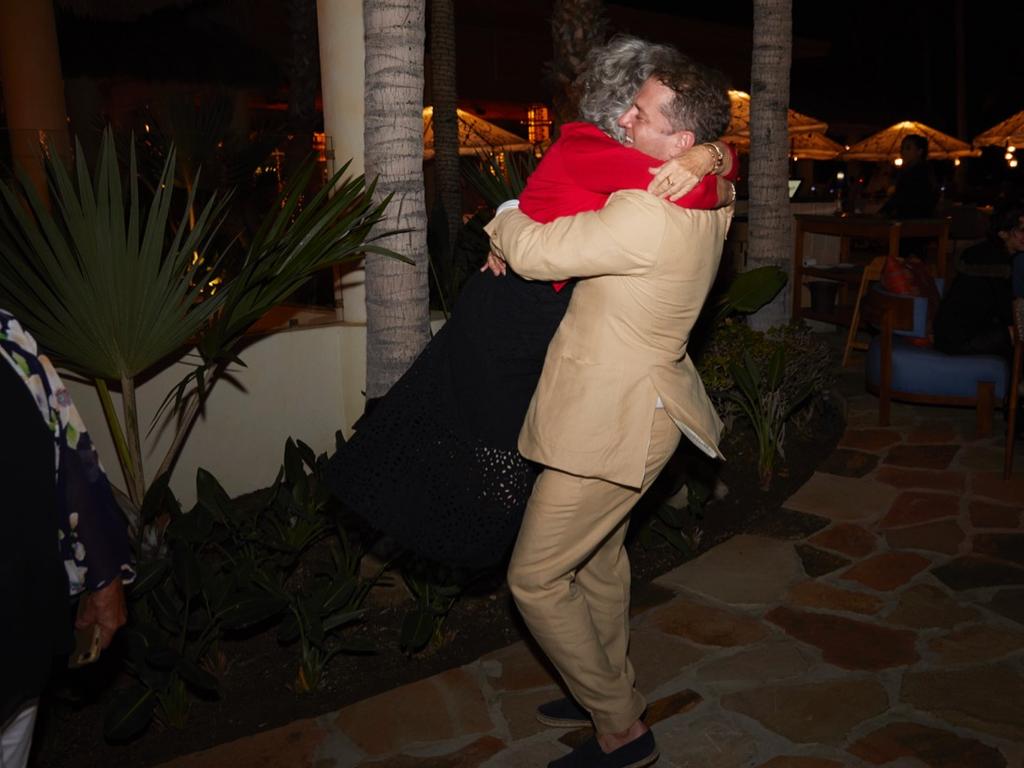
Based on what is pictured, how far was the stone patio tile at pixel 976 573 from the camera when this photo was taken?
4668 millimetres

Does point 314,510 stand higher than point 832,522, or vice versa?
point 314,510

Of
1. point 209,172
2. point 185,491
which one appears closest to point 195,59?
point 209,172

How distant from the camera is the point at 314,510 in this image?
172 inches

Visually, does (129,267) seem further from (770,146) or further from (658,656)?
(770,146)

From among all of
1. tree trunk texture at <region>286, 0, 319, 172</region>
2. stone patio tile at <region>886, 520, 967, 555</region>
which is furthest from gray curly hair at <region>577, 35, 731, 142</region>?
tree trunk texture at <region>286, 0, 319, 172</region>

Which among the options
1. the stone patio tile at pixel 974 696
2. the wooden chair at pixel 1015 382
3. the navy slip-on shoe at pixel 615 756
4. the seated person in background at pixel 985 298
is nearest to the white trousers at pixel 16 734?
the navy slip-on shoe at pixel 615 756

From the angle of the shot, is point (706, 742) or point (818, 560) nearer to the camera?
point (706, 742)

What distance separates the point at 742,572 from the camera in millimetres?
4871

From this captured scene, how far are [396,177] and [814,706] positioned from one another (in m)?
2.74

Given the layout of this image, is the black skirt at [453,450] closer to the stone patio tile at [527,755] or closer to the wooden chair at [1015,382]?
the stone patio tile at [527,755]

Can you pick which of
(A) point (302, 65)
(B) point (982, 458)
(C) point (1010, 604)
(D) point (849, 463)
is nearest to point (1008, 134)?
(A) point (302, 65)

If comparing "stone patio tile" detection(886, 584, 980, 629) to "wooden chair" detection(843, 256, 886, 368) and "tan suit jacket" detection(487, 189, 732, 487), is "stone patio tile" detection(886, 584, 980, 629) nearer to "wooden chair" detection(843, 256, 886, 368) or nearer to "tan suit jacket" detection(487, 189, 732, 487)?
"tan suit jacket" detection(487, 189, 732, 487)

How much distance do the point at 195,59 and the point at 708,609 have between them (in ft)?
37.2

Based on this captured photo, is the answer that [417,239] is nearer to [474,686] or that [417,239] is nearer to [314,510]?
[314,510]
